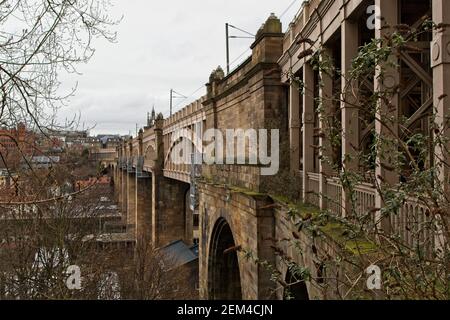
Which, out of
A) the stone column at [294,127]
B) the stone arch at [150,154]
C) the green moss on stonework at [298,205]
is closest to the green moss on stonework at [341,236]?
the green moss on stonework at [298,205]

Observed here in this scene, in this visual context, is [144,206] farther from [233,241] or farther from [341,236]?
[341,236]

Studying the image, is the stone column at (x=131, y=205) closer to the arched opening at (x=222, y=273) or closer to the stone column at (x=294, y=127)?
the arched opening at (x=222, y=273)

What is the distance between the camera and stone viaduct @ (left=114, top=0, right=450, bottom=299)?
499 cm

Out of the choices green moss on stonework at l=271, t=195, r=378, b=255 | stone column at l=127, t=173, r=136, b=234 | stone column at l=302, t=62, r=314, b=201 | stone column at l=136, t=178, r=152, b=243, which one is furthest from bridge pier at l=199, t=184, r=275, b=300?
stone column at l=127, t=173, r=136, b=234

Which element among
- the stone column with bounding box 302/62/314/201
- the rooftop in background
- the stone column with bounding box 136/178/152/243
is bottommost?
the rooftop in background

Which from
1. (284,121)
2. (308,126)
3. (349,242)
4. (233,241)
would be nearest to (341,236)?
(349,242)

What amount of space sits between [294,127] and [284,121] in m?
0.94

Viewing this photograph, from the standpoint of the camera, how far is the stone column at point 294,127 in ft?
32.3

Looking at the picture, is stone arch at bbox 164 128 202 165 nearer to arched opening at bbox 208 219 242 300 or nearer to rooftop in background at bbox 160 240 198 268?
rooftop in background at bbox 160 240 198 268

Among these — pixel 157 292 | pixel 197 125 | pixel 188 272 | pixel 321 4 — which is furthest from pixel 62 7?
pixel 188 272

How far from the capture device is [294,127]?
10133mm

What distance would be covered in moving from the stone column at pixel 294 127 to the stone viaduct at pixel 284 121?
2 centimetres

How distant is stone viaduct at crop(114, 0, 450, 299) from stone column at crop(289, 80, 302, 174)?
0.07 feet

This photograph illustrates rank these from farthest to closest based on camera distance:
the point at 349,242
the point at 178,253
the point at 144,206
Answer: the point at 144,206 → the point at 178,253 → the point at 349,242
